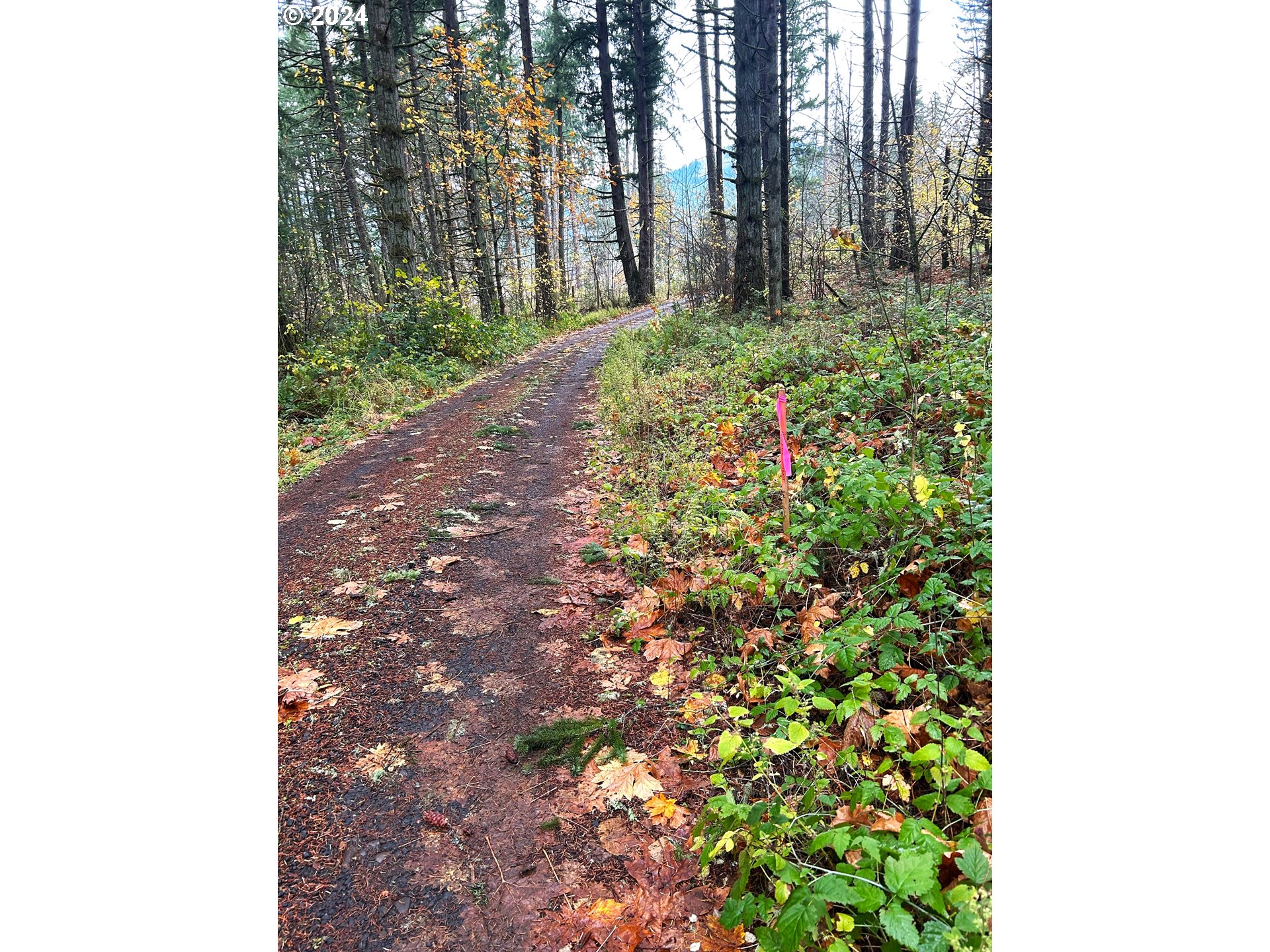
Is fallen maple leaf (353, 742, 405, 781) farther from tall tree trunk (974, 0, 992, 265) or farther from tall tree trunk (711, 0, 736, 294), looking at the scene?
tall tree trunk (711, 0, 736, 294)

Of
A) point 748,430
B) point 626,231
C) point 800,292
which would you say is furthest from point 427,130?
point 748,430

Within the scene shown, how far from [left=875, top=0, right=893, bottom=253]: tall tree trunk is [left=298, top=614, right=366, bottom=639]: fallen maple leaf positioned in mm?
4537

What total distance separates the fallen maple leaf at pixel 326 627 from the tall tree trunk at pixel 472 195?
12.3 meters

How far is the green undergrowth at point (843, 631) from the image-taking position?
56.2 inches

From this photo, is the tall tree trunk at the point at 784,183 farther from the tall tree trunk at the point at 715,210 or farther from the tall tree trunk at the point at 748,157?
the tall tree trunk at the point at 715,210

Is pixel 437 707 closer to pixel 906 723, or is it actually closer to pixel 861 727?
pixel 861 727

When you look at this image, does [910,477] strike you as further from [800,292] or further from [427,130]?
[427,130]

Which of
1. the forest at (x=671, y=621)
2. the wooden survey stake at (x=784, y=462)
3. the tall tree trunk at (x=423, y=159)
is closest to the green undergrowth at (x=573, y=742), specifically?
the forest at (x=671, y=621)

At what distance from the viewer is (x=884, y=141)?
173 inches

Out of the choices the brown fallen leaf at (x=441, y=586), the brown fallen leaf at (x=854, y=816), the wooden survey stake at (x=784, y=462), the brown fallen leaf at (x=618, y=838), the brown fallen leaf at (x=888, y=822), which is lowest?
the brown fallen leaf at (x=618, y=838)

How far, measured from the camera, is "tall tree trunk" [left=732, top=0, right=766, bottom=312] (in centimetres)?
806

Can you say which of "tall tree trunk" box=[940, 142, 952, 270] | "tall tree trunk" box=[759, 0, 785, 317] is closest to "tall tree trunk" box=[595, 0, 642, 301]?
"tall tree trunk" box=[759, 0, 785, 317]

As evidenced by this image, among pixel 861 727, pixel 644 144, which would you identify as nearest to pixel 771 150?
pixel 644 144
